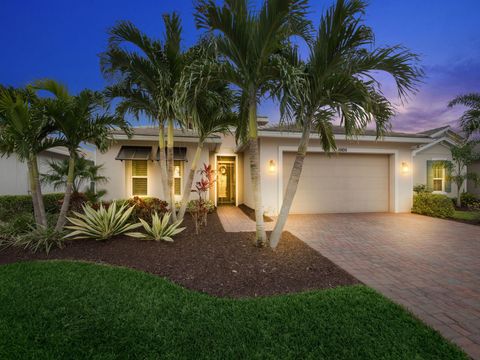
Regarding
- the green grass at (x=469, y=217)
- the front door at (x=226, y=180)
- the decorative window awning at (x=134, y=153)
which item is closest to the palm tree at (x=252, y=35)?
the decorative window awning at (x=134, y=153)

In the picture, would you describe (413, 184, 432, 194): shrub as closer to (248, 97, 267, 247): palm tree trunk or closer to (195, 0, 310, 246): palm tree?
(248, 97, 267, 247): palm tree trunk

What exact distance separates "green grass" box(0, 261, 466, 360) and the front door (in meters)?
11.4

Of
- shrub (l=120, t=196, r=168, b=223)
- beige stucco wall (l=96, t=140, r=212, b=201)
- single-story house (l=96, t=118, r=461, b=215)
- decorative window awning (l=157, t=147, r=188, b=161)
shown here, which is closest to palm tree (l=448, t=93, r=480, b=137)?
single-story house (l=96, t=118, r=461, b=215)

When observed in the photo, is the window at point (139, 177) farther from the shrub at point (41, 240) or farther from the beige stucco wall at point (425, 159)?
the beige stucco wall at point (425, 159)

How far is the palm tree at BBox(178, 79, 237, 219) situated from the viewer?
5625 mm

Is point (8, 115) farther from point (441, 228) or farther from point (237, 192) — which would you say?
point (441, 228)

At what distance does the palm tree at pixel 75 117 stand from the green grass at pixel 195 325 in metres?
3.82

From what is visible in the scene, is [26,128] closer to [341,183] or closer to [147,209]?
[147,209]

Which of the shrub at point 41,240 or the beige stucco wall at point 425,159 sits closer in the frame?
the shrub at point 41,240

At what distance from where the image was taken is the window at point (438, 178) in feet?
52.7

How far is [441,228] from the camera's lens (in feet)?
→ 28.6

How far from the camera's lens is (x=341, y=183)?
1207 centimetres

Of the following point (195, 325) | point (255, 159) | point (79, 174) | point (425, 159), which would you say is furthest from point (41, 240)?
point (425, 159)

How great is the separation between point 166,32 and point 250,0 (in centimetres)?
305
